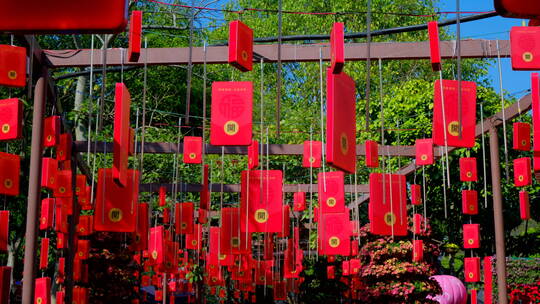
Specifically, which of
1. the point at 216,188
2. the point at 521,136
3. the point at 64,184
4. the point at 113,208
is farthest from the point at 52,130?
the point at 216,188

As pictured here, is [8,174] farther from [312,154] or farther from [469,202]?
[469,202]

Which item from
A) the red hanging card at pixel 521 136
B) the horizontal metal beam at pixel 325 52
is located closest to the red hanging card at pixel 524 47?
the horizontal metal beam at pixel 325 52

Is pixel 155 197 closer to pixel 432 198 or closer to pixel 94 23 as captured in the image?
pixel 432 198

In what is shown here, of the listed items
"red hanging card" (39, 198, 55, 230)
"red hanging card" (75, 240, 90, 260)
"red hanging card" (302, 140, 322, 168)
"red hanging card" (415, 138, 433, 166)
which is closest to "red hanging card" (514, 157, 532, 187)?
"red hanging card" (415, 138, 433, 166)

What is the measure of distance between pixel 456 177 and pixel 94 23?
60.3 feet

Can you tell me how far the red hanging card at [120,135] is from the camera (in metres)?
5.95

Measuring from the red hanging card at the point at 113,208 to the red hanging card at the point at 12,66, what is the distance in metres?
1.26

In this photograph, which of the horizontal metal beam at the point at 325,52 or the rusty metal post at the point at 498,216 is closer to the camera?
the horizontal metal beam at the point at 325,52

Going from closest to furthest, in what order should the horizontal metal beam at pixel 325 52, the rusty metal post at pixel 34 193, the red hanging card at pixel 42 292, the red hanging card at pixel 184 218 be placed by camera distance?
the horizontal metal beam at pixel 325 52, the rusty metal post at pixel 34 193, the red hanging card at pixel 42 292, the red hanging card at pixel 184 218

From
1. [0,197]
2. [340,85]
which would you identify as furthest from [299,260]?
[340,85]

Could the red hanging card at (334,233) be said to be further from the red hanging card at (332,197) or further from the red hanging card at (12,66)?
the red hanging card at (12,66)

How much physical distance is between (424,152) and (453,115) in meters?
5.00

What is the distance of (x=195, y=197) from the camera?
2141cm

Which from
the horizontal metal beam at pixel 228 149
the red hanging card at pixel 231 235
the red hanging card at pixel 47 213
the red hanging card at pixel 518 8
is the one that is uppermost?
the horizontal metal beam at pixel 228 149
